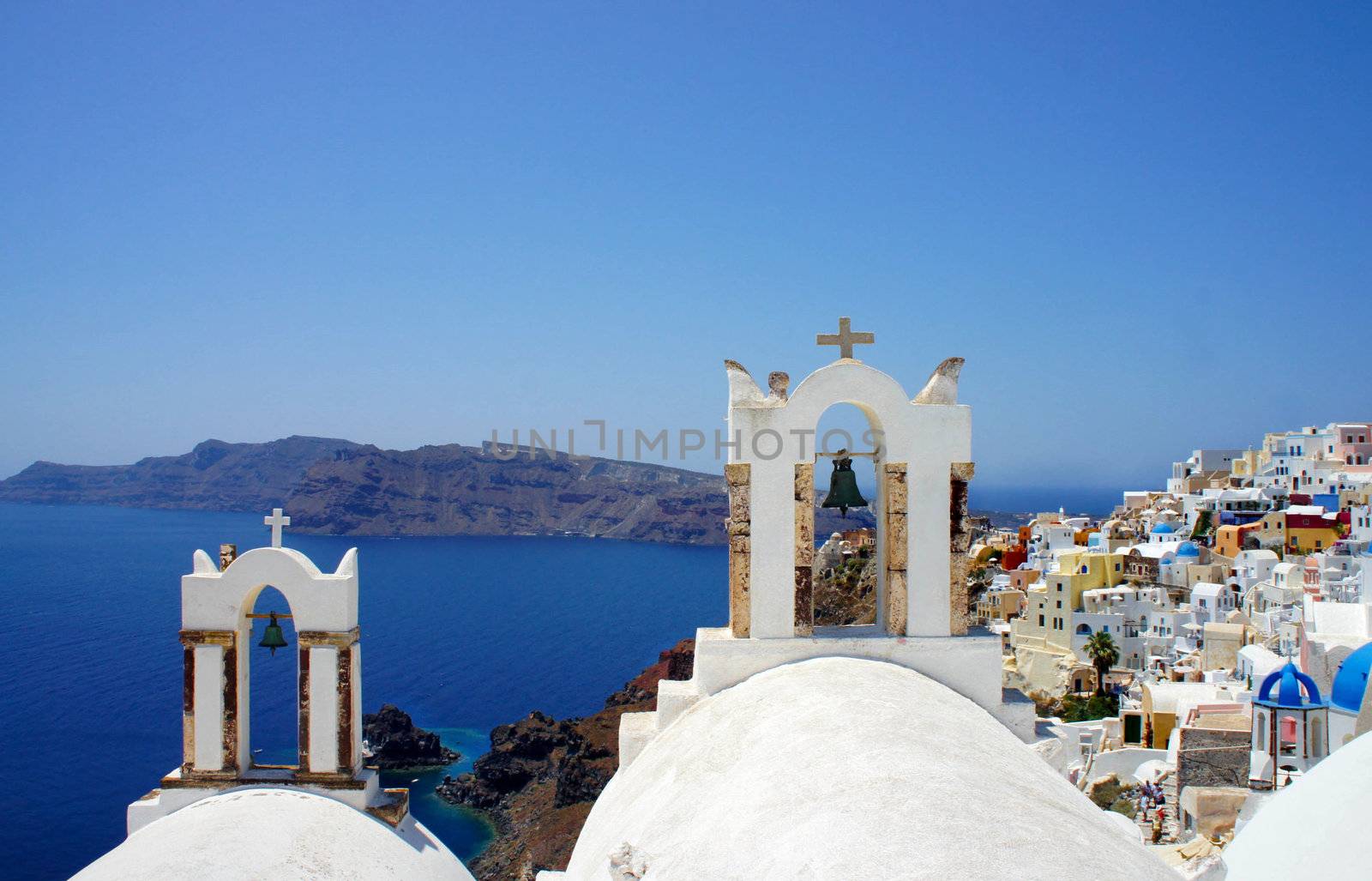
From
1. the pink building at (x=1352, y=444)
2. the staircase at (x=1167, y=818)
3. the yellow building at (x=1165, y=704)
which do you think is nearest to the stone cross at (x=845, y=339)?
the staircase at (x=1167, y=818)

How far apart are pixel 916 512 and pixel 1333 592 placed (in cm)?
3189

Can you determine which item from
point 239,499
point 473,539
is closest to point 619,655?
point 473,539

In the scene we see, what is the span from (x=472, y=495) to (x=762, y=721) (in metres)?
148

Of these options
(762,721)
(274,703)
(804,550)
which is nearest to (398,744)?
(274,703)

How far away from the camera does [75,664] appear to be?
179 feet

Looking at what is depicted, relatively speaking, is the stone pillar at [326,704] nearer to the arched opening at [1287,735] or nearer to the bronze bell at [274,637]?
the bronze bell at [274,637]

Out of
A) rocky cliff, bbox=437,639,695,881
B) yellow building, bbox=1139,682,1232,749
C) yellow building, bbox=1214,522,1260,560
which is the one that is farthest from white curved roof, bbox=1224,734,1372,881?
yellow building, bbox=1214,522,1260,560

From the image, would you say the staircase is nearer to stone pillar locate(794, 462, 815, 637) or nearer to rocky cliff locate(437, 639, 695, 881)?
→ stone pillar locate(794, 462, 815, 637)

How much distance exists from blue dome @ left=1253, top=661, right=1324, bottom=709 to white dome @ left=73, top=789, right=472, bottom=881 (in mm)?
13180

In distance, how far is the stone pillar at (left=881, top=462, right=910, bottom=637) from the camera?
6.27m

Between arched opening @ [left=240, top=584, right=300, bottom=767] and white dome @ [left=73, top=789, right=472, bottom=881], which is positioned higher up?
white dome @ [left=73, top=789, right=472, bottom=881]

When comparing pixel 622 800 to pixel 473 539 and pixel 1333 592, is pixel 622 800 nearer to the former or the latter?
pixel 1333 592

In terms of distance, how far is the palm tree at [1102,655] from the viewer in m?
37.2

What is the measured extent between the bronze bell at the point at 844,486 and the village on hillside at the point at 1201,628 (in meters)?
1.96
